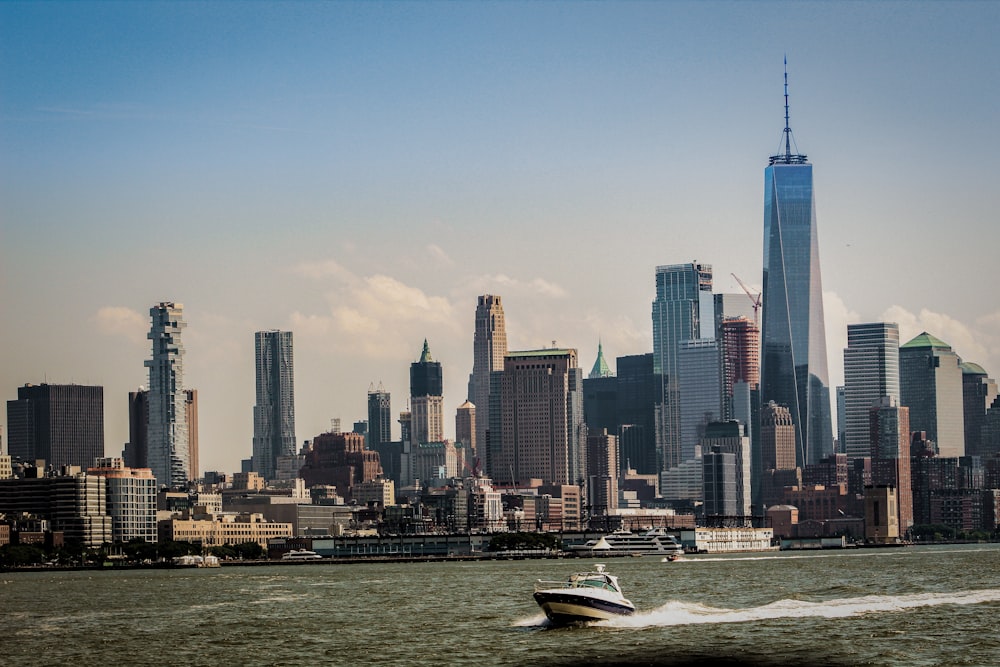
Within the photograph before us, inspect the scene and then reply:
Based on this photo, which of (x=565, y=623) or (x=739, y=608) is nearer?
(x=565, y=623)

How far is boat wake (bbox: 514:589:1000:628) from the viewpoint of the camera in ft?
291

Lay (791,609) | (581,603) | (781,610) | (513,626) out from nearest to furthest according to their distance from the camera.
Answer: (581,603) < (513,626) < (781,610) < (791,609)

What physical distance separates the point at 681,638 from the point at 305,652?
16.3 m

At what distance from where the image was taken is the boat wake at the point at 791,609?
89062mm

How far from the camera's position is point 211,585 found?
6289 inches

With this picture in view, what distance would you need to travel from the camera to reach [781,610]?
9481 centimetres

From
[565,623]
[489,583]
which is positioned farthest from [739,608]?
[489,583]

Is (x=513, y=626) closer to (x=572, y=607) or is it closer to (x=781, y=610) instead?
(x=572, y=607)

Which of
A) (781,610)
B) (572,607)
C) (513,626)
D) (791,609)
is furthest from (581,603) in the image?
(791,609)

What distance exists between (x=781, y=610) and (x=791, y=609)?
571 millimetres

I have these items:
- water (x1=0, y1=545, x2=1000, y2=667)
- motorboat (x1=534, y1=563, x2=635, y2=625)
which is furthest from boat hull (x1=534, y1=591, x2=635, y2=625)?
water (x1=0, y1=545, x2=1000, y2=667)

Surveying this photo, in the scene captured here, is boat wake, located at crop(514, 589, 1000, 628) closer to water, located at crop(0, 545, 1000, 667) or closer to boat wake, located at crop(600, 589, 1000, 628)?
boat wake, located at crop(600, 589, 1000, 628)

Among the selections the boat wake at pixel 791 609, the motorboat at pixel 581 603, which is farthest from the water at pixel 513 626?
the motorboat at pixel 581 603

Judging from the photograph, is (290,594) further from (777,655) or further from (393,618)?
(777,655)
